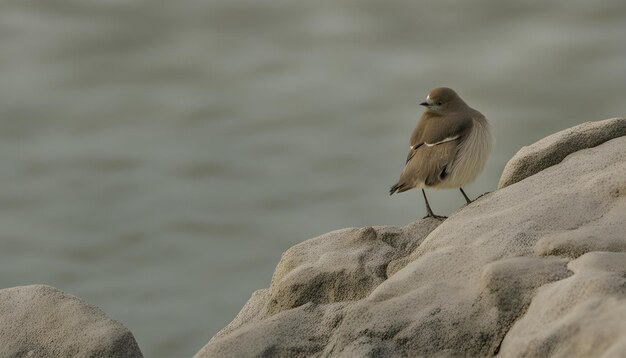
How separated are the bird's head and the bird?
0.10 m

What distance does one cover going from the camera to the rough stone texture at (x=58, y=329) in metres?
7.83

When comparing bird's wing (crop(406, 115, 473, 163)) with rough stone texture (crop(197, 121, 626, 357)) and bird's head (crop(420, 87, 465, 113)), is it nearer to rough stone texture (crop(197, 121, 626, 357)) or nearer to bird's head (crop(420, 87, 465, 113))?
bird's head (crop(420, 87, 465, 113))

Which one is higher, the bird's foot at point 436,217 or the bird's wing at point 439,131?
the bird's wing at point 439,131

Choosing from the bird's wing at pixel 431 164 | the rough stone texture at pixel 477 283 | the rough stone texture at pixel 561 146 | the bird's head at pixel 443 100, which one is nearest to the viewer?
the rough stone texture at pixel 477 283

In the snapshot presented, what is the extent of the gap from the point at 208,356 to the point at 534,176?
257 centimetres

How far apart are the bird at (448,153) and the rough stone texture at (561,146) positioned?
2.34ft

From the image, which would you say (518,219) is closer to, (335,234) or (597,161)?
(597,161)

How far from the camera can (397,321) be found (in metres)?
6.66

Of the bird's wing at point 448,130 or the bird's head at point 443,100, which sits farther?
the bird's head at point 443,100

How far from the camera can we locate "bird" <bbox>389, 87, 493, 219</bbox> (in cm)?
934

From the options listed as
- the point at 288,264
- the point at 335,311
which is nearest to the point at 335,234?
the point at 288,264

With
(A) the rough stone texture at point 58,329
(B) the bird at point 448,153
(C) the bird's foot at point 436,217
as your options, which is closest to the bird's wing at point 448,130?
(B) the bird at point 448,153

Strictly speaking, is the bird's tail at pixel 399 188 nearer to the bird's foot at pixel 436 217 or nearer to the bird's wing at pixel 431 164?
the bird's wing at pixel 431 164

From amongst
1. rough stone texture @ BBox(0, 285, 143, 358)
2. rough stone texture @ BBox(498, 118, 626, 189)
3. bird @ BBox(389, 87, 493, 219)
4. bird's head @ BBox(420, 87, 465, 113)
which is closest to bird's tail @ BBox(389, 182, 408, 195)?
bird @ BBox(389, 87, 493, 219)
